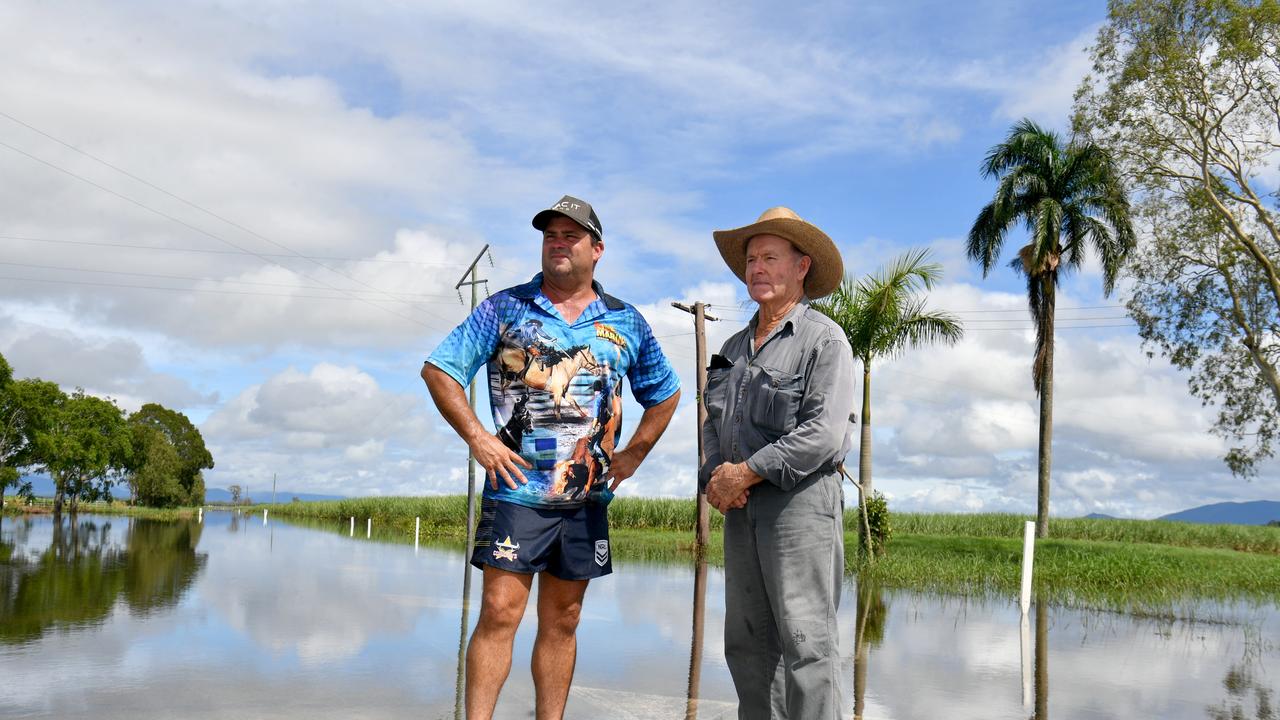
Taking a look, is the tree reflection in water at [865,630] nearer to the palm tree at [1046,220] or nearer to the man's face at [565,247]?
the man's face at [565,247]

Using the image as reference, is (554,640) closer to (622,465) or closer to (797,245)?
(622,465)

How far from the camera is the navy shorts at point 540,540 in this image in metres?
3.72

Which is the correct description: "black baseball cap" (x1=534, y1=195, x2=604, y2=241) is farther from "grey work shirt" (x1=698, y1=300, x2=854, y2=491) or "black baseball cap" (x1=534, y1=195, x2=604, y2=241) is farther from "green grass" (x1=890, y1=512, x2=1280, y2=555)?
"green grass" (x1=890, y1=512, x2=1280, y2=555)

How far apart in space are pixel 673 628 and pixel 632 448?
5.97 meters

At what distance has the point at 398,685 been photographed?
249 inches

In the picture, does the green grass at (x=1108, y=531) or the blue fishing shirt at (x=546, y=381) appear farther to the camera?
the green grass at (x=1108, y=531)

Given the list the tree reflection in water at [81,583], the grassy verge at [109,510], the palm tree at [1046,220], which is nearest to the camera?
the tree reflection in water at [81,583]

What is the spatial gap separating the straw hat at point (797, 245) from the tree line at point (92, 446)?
62005 millimetres

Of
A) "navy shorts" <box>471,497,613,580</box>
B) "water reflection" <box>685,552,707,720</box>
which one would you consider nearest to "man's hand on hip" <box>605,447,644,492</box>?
"navy shorts" <box>471,497,613,580</box>

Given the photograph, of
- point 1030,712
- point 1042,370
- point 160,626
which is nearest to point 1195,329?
point 1042,370

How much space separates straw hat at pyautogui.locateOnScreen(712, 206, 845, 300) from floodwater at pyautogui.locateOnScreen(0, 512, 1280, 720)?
2.66m

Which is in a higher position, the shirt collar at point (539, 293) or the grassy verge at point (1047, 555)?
the shirt collar at point (539, 293)

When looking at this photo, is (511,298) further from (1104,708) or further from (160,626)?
(160,626)

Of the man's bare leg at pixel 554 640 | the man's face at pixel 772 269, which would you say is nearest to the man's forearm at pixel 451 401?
the man's bare leg at pixel 554 640
